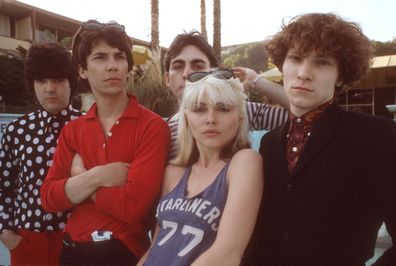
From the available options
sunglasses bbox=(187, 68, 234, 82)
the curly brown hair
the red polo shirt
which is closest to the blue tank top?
the red polo shirt

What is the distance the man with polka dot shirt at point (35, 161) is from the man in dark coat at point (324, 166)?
4.16 feet

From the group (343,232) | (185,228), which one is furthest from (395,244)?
(185,228)

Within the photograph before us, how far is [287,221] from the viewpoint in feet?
4.91

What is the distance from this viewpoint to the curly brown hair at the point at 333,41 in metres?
1.55

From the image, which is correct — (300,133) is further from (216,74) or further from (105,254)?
(105,254)

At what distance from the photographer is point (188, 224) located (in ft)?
5.09

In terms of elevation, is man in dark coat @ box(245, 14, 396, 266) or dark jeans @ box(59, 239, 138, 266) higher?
Result: man in dark coat @ box(245, 14, 396, 266)

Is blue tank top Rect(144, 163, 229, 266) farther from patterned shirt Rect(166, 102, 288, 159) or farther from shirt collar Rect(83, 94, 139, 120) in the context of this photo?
patterned shirt Rect(166, 102, 288, 159)

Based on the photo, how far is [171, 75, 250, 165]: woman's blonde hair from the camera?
5.58ft

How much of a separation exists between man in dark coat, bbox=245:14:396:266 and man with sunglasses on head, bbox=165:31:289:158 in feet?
2.05

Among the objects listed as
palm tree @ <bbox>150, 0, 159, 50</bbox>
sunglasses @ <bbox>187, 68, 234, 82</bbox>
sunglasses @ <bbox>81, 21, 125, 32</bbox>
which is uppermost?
palm tree @ <bbox>150, 0, 159, 50</bbox>

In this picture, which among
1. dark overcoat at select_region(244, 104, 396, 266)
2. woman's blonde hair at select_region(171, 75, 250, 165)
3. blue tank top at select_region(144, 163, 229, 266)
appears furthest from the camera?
woman's blonde hair at select_region(171, 75, 250, 165)

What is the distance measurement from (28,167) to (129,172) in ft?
2.86

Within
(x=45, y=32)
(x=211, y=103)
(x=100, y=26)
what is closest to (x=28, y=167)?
(x=100, y=26)
